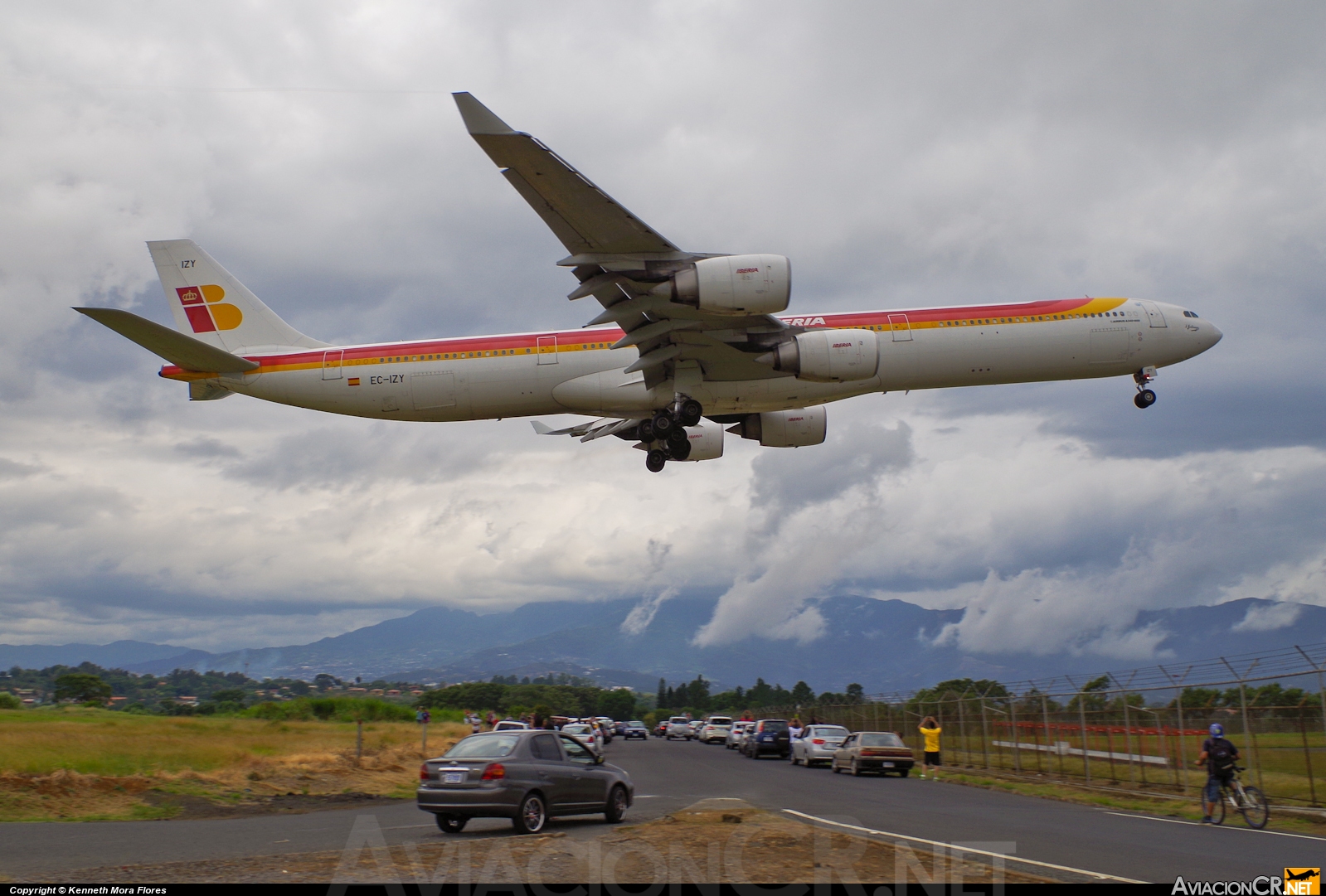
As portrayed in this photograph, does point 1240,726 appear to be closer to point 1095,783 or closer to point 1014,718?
point 1095,783

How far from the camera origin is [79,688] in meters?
114

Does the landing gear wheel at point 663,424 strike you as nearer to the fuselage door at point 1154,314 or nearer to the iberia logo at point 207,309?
the iberia logo at point 207,309

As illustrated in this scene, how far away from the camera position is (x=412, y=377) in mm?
26953

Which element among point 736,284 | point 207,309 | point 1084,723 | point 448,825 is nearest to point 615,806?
point 448,825

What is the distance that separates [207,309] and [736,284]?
17028 millimetres

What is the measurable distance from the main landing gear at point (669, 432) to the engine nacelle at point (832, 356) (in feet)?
9.54

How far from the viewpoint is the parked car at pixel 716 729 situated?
71125 millimetres

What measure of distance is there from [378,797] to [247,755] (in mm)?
10936

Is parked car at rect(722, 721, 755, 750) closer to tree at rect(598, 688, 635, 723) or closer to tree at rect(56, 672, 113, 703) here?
tree at rect(56, 672, 113, 703)

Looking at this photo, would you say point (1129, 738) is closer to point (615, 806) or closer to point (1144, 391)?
point (1144, 391)

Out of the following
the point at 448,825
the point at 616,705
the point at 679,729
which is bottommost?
the point at 679,729

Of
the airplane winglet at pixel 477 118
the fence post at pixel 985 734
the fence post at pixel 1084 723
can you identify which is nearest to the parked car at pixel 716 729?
the fence post at pixel 985 734

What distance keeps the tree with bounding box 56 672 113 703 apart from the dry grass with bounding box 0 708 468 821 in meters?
69.0

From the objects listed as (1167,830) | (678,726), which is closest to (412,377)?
(1167,830)
